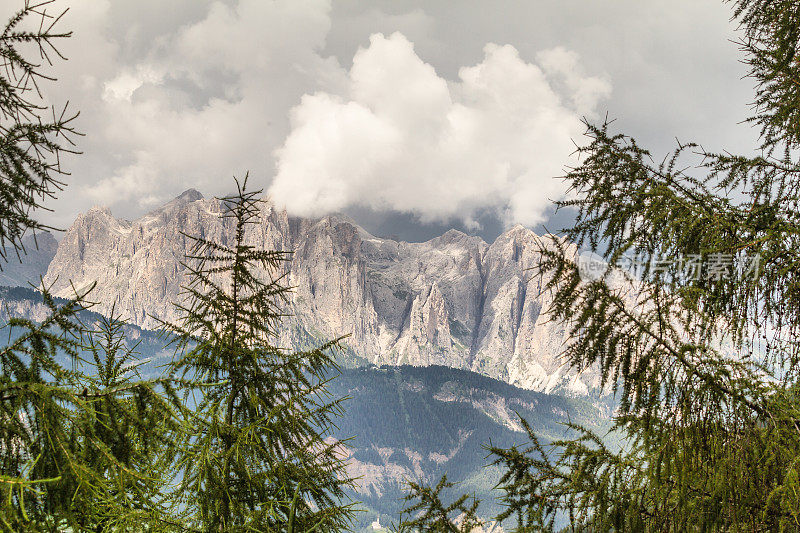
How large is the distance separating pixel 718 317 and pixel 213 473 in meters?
3.63

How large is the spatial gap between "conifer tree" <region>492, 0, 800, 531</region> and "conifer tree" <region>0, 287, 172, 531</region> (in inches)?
79.9

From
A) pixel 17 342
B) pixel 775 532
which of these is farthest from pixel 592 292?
pixel 17 342

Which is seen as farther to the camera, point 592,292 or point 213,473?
point 213,473

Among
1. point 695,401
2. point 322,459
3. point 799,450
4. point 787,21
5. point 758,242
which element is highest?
point 787,21

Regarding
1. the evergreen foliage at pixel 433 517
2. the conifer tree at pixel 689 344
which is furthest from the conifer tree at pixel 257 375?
the conifer tree at pixel 689 344

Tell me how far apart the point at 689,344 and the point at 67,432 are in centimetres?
276

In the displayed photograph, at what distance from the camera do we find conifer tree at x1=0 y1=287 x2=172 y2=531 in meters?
1.71

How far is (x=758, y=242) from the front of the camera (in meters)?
2.91

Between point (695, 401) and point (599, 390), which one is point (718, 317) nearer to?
point (695, 401)

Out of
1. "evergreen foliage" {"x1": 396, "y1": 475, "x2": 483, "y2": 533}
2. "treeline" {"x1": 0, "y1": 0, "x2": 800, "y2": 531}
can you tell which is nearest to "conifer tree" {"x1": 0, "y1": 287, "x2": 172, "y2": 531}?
"treeline" {"x1": 0, "y1": 0, "x2": 800, "y2": 531}

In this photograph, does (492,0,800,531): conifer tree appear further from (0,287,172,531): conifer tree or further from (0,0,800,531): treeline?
(0,287,172,531): conifer tree

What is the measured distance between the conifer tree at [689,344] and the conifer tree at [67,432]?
2029mm

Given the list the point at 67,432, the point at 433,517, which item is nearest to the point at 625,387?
the point at 67,432

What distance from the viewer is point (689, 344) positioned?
7.16ft
